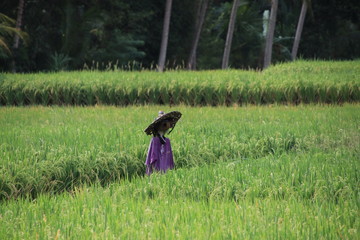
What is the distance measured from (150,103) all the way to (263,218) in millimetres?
8786

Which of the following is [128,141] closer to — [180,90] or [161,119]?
[161,119]

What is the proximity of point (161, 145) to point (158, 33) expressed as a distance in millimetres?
21539

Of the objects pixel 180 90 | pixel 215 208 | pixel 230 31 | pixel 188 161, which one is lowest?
pixel 180 90

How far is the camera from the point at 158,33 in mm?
27156

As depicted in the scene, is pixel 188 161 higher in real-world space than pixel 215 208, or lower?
lower

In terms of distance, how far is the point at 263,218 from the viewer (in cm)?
432

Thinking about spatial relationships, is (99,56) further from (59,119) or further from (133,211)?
(133,211)

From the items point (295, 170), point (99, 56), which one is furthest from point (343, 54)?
point (295, 170)

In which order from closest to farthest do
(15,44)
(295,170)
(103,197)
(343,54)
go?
1. (103,197)
2. (295,170)
3. (15,44)
4. (343,54)

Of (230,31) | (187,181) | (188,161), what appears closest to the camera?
(187,181)

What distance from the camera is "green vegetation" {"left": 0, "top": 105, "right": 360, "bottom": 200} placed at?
618 cm

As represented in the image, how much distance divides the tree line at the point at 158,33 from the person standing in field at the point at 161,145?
10.0m

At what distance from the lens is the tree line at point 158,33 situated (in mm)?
21281

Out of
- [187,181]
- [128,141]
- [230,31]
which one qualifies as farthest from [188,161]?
[230,31]
